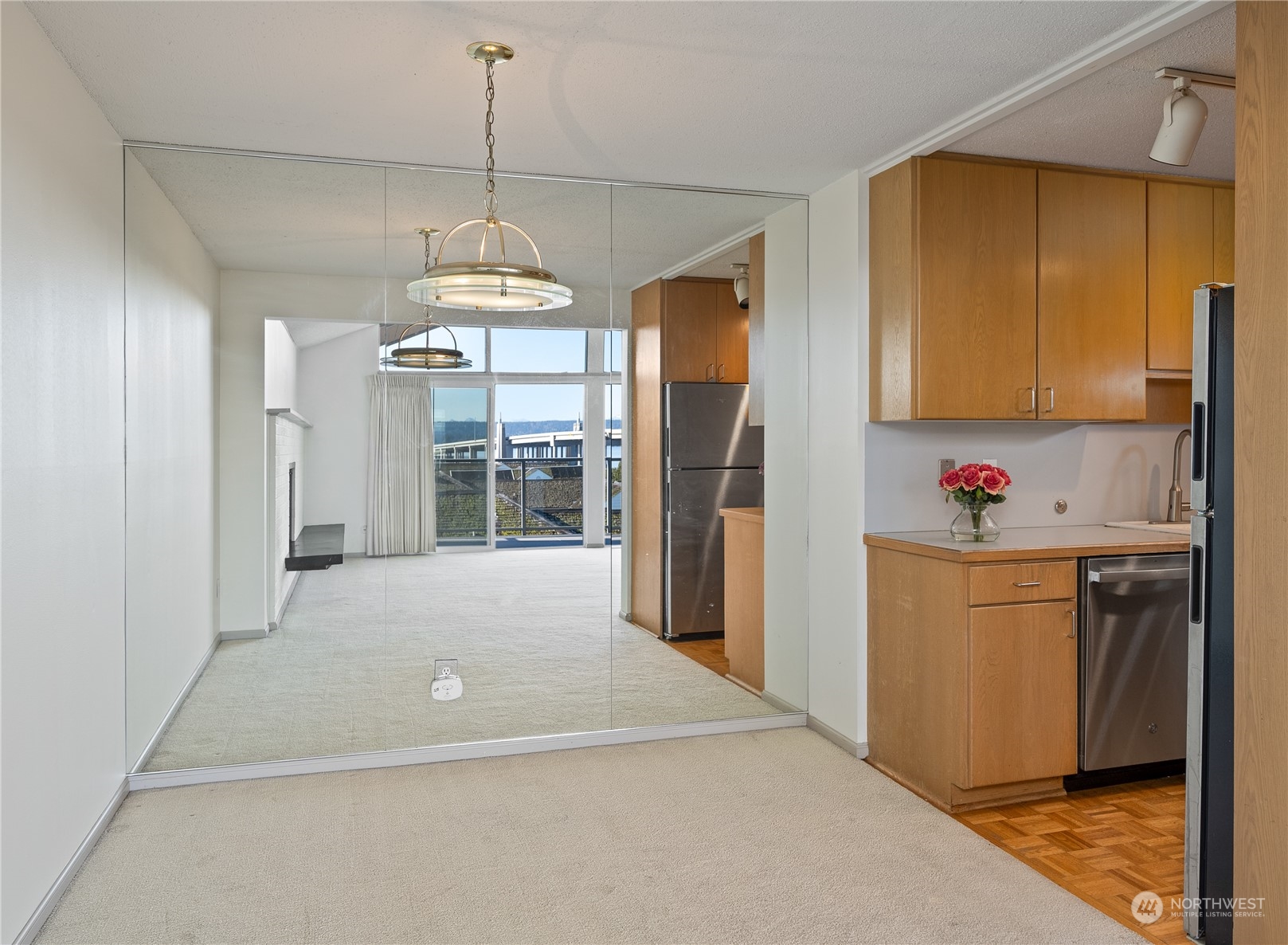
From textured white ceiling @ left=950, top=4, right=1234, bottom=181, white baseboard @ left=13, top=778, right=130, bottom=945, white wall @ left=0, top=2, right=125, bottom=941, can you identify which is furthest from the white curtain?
textured white ceiling @ left=950, top=4, right=1234, bottom=181

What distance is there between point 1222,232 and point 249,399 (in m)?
4.10

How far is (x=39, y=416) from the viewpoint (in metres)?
2.49

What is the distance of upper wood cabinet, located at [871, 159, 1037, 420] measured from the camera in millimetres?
3615

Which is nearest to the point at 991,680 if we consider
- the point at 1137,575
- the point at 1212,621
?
the point at 1137,575

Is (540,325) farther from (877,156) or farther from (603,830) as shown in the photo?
(603,830)

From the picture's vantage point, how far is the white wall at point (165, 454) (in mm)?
3410

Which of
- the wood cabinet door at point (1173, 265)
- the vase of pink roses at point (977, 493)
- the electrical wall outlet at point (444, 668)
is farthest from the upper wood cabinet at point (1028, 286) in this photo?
the electrical wall outlet at point (444, 668)

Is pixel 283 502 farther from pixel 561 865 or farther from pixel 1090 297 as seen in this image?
pixel 1090 297

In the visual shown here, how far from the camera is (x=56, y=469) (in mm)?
2611

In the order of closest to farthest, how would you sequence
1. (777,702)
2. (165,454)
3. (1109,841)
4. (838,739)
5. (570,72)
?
1. (570,72)
2. (1109,841)
3. (165,454)
4. (838,739)
5. (777,702)

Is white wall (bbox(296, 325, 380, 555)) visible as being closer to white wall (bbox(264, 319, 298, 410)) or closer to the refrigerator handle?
white wall (bbox(264, 319, 298, 410))

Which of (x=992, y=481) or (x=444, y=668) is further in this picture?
(x=444, y=668)

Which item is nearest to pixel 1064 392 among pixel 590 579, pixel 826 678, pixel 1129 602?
pixel 1129 602

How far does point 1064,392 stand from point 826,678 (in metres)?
1.54
